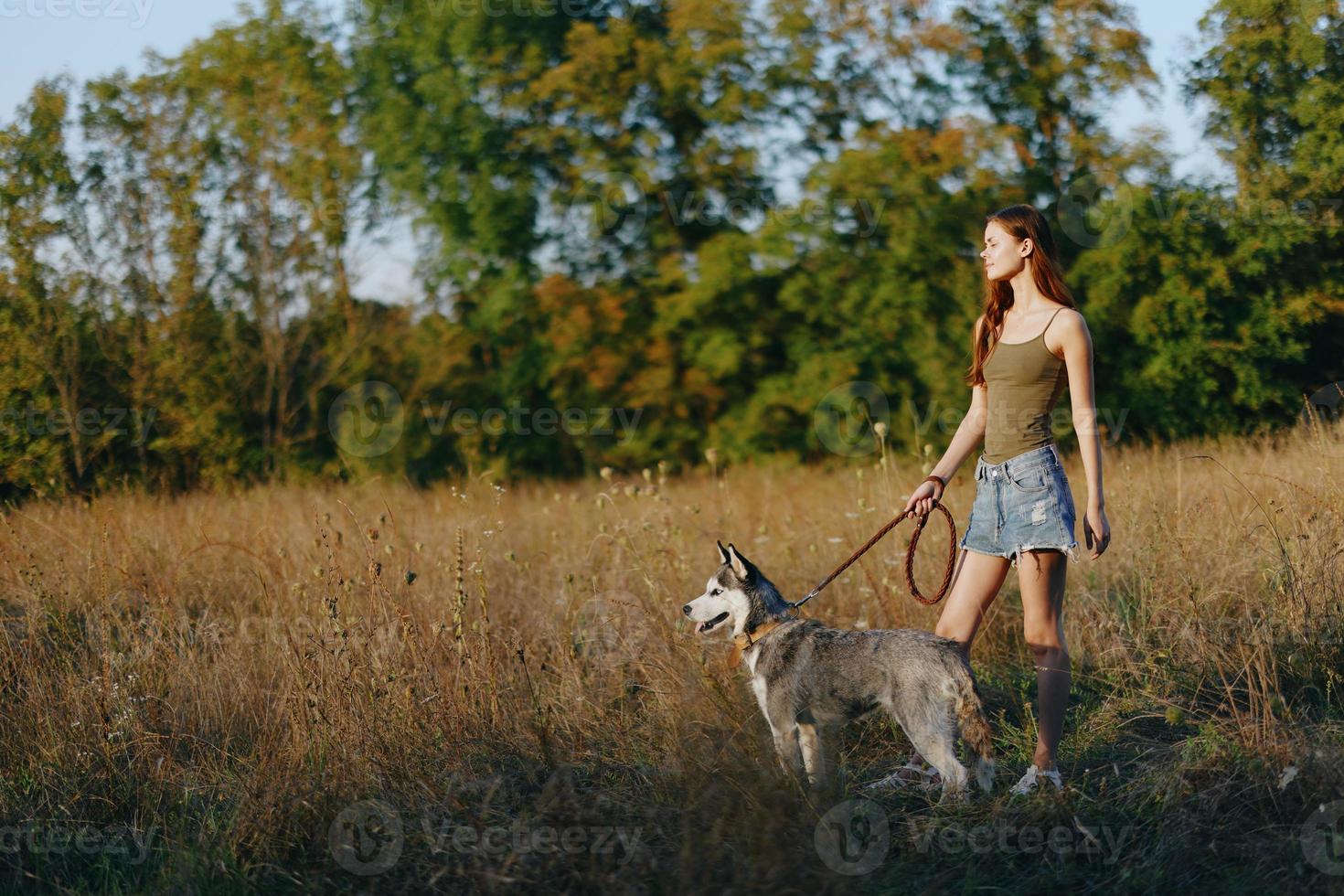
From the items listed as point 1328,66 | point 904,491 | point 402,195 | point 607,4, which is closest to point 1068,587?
point 904,491

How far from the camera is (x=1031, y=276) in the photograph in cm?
411

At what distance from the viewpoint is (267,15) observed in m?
15.8

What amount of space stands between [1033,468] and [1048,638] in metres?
0.63

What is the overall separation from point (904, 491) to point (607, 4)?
40.9 ft

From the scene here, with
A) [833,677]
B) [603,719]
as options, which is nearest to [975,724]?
[833,677]

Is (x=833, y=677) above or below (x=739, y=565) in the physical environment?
below

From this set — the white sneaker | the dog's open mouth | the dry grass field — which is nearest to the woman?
the white sneaker

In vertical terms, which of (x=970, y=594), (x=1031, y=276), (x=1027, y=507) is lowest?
(x=970, y=594)

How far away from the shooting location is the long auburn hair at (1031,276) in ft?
13.3

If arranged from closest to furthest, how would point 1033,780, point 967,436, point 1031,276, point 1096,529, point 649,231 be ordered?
point 1096,529 < point 1033,780 < point 1031,276 < point 967,436 < point 649,231

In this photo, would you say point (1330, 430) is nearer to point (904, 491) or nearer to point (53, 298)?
point (904, 491)

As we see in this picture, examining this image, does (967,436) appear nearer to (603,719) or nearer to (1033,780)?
(1033,780)

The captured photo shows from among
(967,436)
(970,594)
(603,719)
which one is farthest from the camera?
(603,719)

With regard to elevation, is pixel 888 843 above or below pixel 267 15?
below
